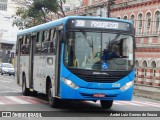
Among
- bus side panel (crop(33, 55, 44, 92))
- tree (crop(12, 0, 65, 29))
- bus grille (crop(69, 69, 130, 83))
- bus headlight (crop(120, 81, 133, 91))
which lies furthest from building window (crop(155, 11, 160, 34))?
bus grille (crop(69, 69, 130, 83))

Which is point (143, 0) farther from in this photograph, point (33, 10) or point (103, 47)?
point (103, 47)

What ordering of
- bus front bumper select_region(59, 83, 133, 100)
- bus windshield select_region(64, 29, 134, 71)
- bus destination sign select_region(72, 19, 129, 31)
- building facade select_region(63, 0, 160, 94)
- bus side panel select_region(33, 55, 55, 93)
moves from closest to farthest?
bus front bumper select_region(59, 83, 133, 100) < bus windshield select_region(64, 29, 134, 71) < bus destination sign select_region(72, 19, 129, 31) < bus side panel select_region(33, 55, 55, 93) < building facade select_region(63, 0, 160, 94)

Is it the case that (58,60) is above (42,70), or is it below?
above

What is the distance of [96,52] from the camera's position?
14.6 metres

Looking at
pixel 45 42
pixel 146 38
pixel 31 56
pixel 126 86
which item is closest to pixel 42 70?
pixel 45 42

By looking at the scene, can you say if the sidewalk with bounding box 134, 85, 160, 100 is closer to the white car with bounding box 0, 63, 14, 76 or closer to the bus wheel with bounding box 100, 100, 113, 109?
the bus wheel with bounding box 100, 100, 113, 109

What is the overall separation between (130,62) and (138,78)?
29.0m

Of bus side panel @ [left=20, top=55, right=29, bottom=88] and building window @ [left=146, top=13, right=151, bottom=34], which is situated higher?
building window @ [left=146, top=13, right=151, bottom=34]

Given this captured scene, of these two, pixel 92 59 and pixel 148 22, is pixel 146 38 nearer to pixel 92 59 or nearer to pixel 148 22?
pixel 148 22

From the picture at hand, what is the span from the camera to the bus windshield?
14445 millimetres

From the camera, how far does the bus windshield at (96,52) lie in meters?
14.4

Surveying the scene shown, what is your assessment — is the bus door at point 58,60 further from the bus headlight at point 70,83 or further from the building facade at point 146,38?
the building facade at point 146,38

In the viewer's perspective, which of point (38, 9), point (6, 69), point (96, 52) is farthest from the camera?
point (6, 69)

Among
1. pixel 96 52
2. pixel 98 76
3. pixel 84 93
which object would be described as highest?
pixel 96 52
